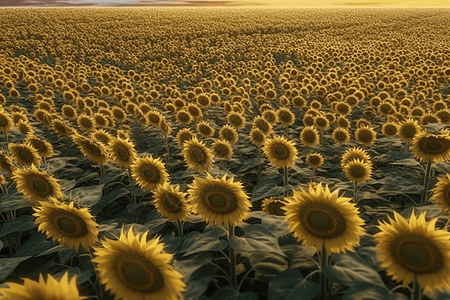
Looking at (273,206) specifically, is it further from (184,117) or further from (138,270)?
(184,117)

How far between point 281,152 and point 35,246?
2.76 metres

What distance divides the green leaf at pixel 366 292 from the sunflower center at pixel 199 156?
102 inches

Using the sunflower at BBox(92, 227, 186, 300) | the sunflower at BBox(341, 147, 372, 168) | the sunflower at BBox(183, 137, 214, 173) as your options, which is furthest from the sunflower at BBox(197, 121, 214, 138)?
the sunflower at BBox(92, 227, 186, 300)

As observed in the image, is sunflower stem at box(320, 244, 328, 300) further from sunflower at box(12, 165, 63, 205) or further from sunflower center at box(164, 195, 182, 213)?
sunflower at box(12, 165, 63, 205)

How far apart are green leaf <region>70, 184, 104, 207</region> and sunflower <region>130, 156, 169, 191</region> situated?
0.47 metres

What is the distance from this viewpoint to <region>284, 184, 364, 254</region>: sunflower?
2309 millimetres

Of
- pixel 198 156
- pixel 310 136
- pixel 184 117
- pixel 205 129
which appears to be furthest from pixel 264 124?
pixel 198 156

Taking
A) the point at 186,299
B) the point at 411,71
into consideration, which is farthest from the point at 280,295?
the point at 411,71

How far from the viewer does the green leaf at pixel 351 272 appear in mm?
2156

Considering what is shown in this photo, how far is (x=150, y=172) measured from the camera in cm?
378

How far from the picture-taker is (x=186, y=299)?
2.15m

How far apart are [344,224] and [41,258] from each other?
3.34 meters

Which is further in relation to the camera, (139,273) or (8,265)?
(8,265)

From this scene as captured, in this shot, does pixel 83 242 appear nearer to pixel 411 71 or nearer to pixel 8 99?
pixel 8 99
